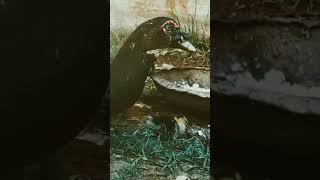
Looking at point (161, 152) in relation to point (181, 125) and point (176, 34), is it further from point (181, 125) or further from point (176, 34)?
point (176, 34)

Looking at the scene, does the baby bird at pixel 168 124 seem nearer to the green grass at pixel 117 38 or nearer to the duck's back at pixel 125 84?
the duck's back at pixel 125 84

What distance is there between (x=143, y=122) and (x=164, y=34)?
54cm

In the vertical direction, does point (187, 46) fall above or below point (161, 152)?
above

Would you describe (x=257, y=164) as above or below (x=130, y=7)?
below

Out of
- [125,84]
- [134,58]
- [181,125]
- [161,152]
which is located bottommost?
[161,152]

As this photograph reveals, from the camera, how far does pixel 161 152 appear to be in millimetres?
3307

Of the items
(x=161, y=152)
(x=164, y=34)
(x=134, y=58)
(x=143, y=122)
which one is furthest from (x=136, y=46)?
(x=161, y=152)

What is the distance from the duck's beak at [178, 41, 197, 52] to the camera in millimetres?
3270

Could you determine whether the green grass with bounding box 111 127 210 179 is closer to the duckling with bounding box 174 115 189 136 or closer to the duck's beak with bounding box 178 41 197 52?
the duckling with bounding box 174 115 189 136
